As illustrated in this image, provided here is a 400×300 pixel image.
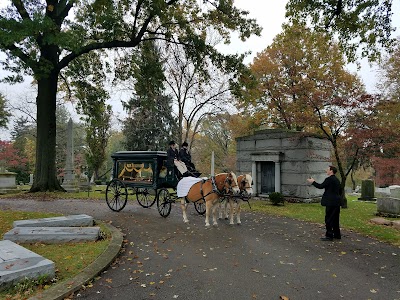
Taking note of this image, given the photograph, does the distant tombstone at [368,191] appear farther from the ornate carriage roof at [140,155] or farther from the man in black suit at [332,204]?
the ornate carriage roof at [140,155]

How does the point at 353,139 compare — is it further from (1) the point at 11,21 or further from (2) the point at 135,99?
(2) the point at 135,99

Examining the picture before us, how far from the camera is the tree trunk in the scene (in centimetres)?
1656

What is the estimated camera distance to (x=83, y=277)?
481 centimetres

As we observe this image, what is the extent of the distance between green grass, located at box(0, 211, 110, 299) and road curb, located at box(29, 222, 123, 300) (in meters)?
0.13

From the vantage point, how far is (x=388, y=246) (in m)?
7.45

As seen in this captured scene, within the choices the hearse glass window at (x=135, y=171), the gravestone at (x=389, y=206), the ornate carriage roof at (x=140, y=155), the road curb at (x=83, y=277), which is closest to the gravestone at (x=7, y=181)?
the hearse glass window at (x=135, y=171)

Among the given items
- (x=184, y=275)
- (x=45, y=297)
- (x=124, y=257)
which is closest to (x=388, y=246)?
(x=184, y=275)

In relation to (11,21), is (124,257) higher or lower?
lower

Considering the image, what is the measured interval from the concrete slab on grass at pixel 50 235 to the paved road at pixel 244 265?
1.00 m

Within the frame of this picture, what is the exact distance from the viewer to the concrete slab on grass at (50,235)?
678cm

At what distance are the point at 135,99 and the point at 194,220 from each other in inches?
937

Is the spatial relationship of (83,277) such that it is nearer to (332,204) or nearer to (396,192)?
(332,204)


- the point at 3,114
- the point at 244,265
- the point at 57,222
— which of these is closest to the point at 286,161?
the point at 244,265

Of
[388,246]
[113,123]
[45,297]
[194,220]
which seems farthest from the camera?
[113,123]
